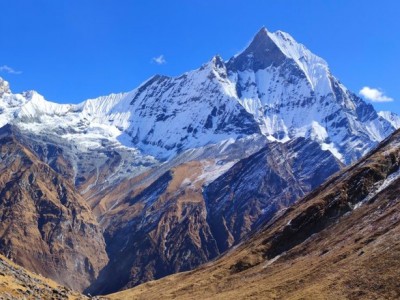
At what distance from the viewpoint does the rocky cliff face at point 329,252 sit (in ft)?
283

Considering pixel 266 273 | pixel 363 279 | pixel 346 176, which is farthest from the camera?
pixel 346 176

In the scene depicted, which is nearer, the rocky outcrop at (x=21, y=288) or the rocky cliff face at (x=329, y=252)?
the rocky outcrop at (x=21, y=288)

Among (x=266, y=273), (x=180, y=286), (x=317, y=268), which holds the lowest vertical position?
(x=317, y=268)

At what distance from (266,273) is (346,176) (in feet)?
158

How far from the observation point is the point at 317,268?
10219 cm

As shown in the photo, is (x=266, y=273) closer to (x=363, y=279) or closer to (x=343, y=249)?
(x=343, y=249)

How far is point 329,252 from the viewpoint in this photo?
115 m

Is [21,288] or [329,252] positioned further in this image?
[329,252]

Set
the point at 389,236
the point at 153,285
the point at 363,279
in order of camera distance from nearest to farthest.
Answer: the point at 363,279 < the point at 389,236 < the point at 153,285

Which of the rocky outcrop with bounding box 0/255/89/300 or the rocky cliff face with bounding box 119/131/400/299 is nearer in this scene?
the rocky outcrop with bounding box 0/255/89/300

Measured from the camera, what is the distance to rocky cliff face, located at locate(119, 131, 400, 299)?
86188 mm

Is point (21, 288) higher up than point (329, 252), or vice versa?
point (21, 288)

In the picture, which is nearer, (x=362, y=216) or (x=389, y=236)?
(x=389, y=236)

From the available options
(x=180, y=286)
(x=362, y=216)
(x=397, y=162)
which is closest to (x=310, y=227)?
(x=362, y=216)
